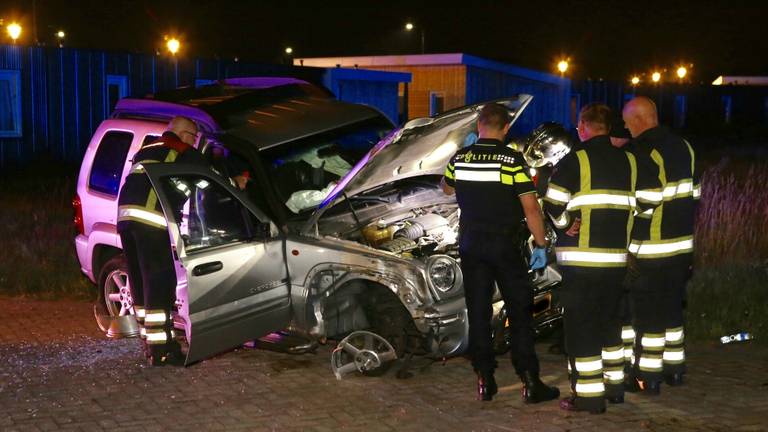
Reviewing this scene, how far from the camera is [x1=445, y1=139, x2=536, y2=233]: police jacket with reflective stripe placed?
6105mm

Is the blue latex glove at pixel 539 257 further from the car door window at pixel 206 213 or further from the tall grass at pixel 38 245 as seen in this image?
the tall grass at pixel 38 245

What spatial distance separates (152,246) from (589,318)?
122 inches

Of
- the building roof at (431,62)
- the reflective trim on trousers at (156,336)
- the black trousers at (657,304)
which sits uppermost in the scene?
the building roof at (431,62)

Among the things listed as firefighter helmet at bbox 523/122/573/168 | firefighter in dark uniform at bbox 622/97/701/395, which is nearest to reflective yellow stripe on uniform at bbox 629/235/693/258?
firefighter in dark uniform at bbox 622/97/701/395

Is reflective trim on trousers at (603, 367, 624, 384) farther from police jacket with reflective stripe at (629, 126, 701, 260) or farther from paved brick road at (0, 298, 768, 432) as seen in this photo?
police jacket with reflective stripe at (629, 126, 701, 260)

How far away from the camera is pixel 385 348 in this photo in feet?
22.7

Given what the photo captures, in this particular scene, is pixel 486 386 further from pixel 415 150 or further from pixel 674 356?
pixel 415 150

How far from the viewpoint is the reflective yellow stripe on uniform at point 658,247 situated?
6406 millimetres

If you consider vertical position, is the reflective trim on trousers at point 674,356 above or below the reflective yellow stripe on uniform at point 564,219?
below

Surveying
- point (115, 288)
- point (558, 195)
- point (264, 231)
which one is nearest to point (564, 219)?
point (558, 195)

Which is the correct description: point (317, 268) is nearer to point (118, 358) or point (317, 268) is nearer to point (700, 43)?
point (118, 358)

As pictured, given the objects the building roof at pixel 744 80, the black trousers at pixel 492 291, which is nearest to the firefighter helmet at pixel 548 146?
the black trousers at pixel 492 291

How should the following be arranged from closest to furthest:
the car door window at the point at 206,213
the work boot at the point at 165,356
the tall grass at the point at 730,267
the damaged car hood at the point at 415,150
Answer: the damaged car hood at the point at 415,150, the car door window at the point at 206,213, the work boot at the point at 165,356, the tall grass at the point at 730,267

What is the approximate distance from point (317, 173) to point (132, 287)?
1693 mm
